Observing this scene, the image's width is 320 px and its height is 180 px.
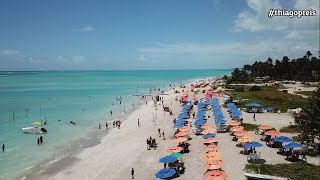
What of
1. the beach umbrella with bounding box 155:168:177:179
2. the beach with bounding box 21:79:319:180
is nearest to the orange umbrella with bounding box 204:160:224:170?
the beach with bounding box 21:79:319:180

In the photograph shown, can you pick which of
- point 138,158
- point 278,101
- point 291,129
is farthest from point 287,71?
point 138,158

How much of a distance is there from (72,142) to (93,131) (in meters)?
6.33

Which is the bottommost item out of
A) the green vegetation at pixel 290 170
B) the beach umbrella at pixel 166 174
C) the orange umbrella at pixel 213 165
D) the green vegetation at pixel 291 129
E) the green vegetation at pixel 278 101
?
the beach umbrella at pixel 166 174

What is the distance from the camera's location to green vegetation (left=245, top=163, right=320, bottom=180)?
20.9 m

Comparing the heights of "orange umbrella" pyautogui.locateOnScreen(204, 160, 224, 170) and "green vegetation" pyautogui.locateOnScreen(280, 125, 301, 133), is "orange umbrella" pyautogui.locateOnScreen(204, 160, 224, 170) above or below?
below

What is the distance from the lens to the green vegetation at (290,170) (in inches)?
822

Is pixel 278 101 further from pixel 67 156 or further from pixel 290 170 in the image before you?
pixel 67 156

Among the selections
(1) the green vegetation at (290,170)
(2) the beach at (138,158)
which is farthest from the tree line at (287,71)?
(1) the green vegetation at (290,170)

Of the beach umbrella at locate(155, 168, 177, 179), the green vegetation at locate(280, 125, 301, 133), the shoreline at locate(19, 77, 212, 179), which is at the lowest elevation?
the shoreline at locate(19, 77, 212, 179)

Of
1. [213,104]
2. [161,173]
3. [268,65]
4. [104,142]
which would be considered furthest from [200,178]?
[268,65]

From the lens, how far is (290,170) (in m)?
22.2

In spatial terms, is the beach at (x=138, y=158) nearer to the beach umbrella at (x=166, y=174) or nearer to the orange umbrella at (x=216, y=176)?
the beach umbrella at (x=166, y=174)

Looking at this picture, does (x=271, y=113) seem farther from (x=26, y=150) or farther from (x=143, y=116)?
(x=26, y=150)

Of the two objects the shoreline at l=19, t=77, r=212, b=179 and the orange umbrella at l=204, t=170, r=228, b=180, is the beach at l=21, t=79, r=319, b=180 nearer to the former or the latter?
the shoreline at l=19, t=77, r=212, b=179
